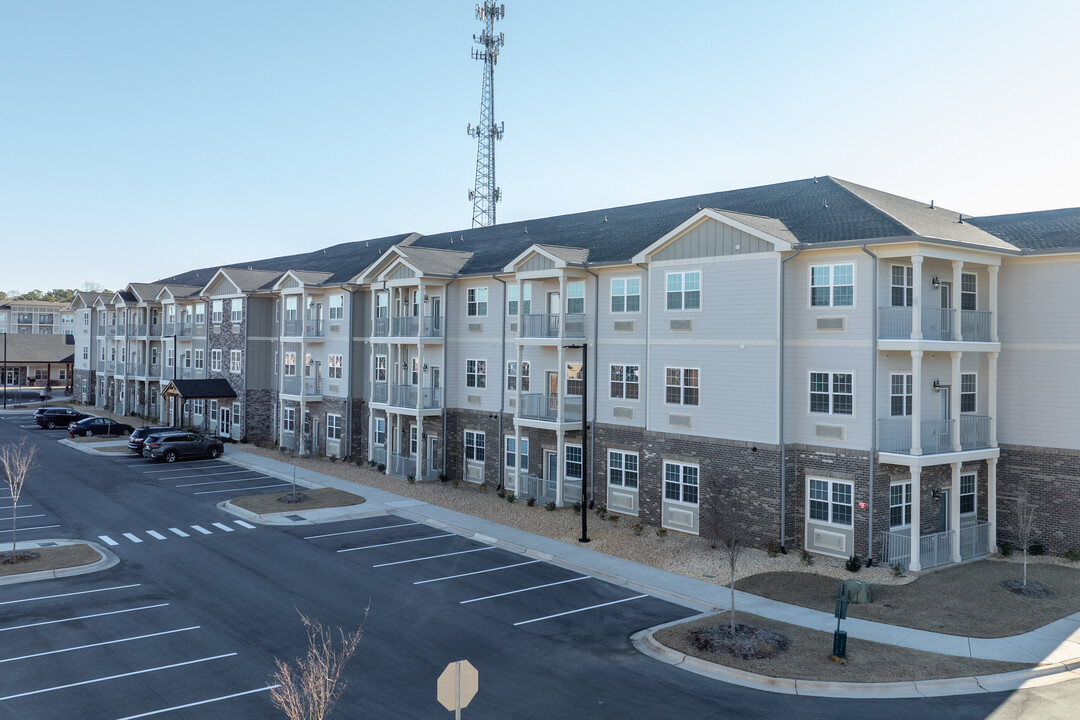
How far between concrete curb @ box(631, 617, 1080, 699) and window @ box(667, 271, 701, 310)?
488 inches

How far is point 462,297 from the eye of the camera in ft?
113

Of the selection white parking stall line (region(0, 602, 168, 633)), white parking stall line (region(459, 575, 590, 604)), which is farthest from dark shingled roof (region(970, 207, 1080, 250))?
white parking stall line (region(0, 602, 168, 633))

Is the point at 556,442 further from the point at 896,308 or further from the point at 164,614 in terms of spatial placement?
the point at 164,614

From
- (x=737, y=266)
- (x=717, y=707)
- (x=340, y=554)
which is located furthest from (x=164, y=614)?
(x=737, y=266)

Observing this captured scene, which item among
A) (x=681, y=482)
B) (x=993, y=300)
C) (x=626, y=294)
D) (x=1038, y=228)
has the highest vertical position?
(x=1038, y=228)

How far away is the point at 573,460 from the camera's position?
29625mm

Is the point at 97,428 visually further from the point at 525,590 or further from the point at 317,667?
the point at 317,667

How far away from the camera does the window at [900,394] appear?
2175 centimetres

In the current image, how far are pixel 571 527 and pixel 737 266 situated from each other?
10.1 m

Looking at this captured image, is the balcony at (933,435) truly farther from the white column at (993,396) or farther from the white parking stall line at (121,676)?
the white parking stall line at (121,676)

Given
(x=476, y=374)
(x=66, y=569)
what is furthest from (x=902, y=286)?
(x=66, y=569)

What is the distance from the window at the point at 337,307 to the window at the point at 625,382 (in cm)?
1819

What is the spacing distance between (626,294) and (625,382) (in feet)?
10.3

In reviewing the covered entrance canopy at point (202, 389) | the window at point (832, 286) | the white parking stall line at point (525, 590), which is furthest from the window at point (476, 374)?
the covered entrance canopy at point (202, 389)
